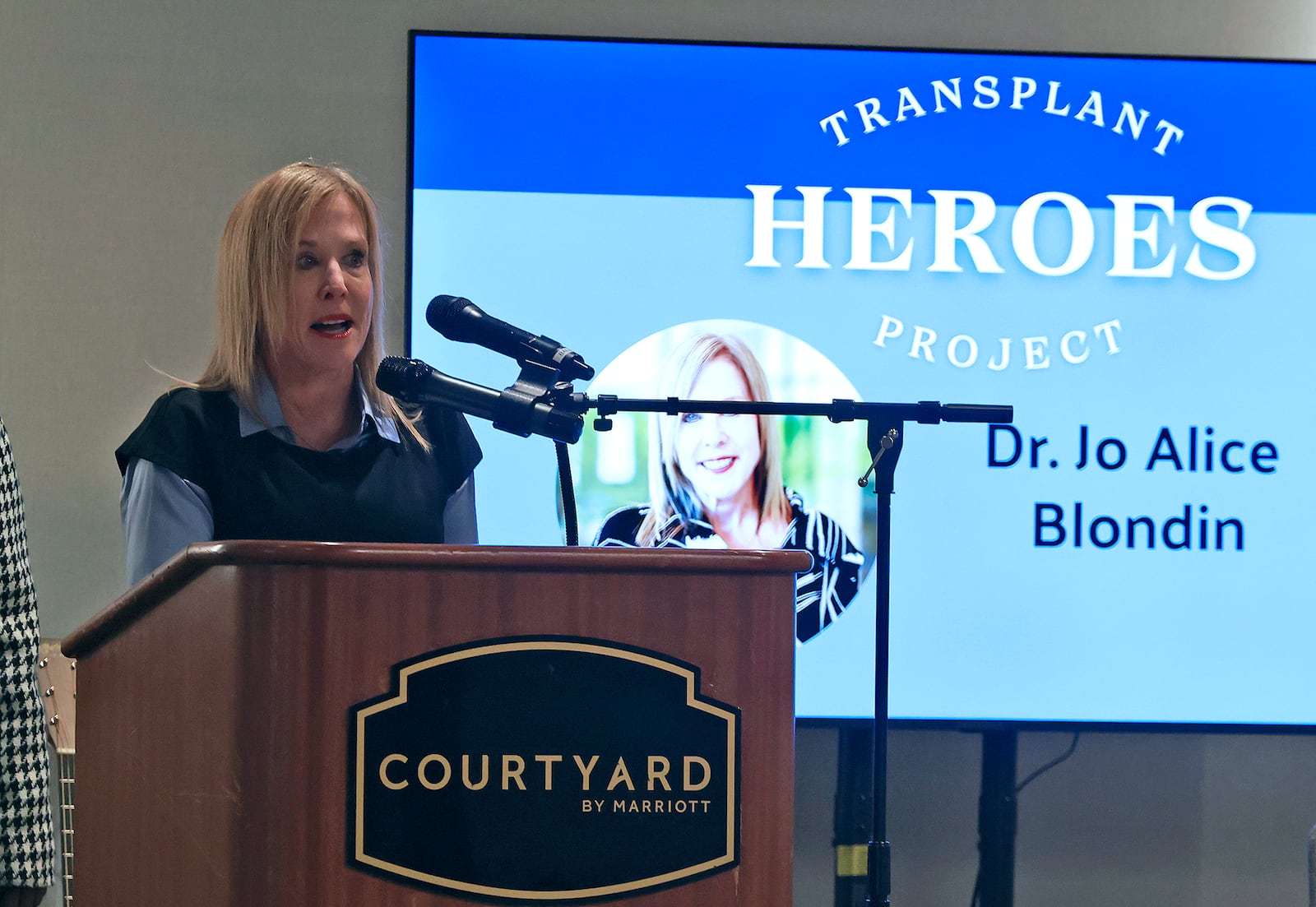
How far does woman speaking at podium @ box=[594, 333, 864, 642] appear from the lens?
246cm

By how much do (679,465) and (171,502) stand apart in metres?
1.27

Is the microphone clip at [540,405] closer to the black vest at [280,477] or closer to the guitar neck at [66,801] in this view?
the black vest at [280,477]

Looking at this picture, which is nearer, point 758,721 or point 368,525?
point 758,721

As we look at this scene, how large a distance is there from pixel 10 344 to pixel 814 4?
1.76 metres

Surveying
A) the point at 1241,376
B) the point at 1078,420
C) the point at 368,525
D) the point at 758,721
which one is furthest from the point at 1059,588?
the point at 758,721

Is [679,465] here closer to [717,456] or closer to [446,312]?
[717,456]

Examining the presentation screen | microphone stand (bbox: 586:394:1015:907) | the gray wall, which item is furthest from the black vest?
the gray wall

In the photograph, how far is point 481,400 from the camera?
3.65 feet

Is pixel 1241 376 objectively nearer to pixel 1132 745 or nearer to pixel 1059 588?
pixel 1059 588

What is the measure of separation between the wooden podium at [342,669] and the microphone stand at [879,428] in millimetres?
587

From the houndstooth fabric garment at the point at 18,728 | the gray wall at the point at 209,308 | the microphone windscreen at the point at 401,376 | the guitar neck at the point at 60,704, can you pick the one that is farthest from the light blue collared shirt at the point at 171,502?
the gray wall at the point at 209,308

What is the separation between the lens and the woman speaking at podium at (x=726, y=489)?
246 cm

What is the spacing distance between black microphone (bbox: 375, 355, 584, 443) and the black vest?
29 cm

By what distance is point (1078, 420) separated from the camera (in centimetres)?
249
